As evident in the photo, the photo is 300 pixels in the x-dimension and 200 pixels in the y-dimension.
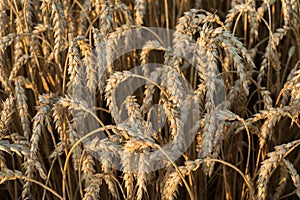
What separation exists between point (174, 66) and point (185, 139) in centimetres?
26

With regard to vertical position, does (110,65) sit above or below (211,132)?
above

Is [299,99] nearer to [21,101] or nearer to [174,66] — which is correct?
[174,66]

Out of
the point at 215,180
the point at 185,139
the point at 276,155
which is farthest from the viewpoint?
the point at 215,180

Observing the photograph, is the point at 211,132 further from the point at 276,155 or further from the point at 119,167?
the point at 119,167

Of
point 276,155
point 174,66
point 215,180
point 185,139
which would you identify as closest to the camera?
point 276,155

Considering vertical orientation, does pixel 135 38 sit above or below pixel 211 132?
above

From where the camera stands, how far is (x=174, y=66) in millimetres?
1507

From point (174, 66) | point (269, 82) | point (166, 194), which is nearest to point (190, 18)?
point (174, 66)

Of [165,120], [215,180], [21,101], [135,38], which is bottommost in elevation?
[215,180]

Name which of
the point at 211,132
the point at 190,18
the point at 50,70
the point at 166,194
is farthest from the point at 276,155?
the point at 50,70

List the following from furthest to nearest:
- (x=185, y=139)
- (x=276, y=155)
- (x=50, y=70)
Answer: (x=50, y=70)
(x=185, y=139)
(x=276, y=155)

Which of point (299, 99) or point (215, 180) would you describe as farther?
point (215, 180)

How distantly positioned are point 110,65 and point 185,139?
331 mm

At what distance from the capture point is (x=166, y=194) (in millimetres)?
1379
